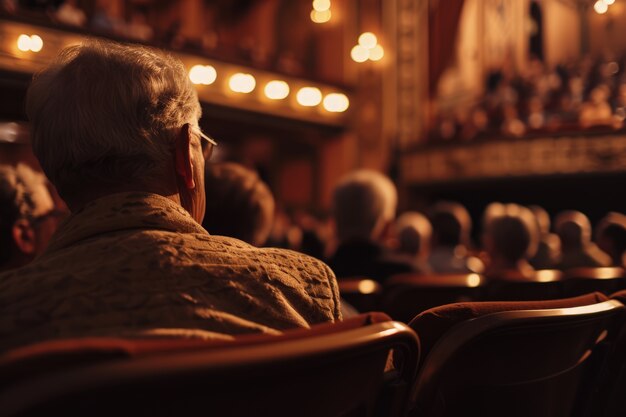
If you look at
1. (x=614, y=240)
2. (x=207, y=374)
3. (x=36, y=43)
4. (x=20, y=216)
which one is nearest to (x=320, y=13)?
(x=36, y=43)

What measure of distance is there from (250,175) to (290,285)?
138cm

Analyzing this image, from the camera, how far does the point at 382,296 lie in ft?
8.14

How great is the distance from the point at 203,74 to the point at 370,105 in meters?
3.43

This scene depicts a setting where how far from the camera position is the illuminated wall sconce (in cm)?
870

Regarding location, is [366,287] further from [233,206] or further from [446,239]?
[446,239]

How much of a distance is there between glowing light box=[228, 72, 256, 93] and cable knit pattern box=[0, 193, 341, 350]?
1005 cm

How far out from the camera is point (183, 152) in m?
1.30

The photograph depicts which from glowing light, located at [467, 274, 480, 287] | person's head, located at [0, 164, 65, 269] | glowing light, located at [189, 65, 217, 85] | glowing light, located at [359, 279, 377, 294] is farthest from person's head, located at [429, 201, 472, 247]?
glowing light, located at [189, 65, 217, 85]

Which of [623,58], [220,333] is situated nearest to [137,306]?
[220,333]

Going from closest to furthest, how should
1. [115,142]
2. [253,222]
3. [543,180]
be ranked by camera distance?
[115,142]
[253,222]
[543,180]

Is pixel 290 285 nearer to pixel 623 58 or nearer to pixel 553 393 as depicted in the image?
pixel 553 393

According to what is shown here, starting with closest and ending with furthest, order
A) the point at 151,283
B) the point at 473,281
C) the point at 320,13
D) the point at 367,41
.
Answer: the point at 151,283, the point at 473,281, the point at 367,41, the point at 320,13

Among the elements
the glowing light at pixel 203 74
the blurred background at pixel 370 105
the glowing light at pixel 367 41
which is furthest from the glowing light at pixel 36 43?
the glowing light at pixel 367 41

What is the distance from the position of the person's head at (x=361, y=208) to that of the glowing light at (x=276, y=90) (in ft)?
27.1
